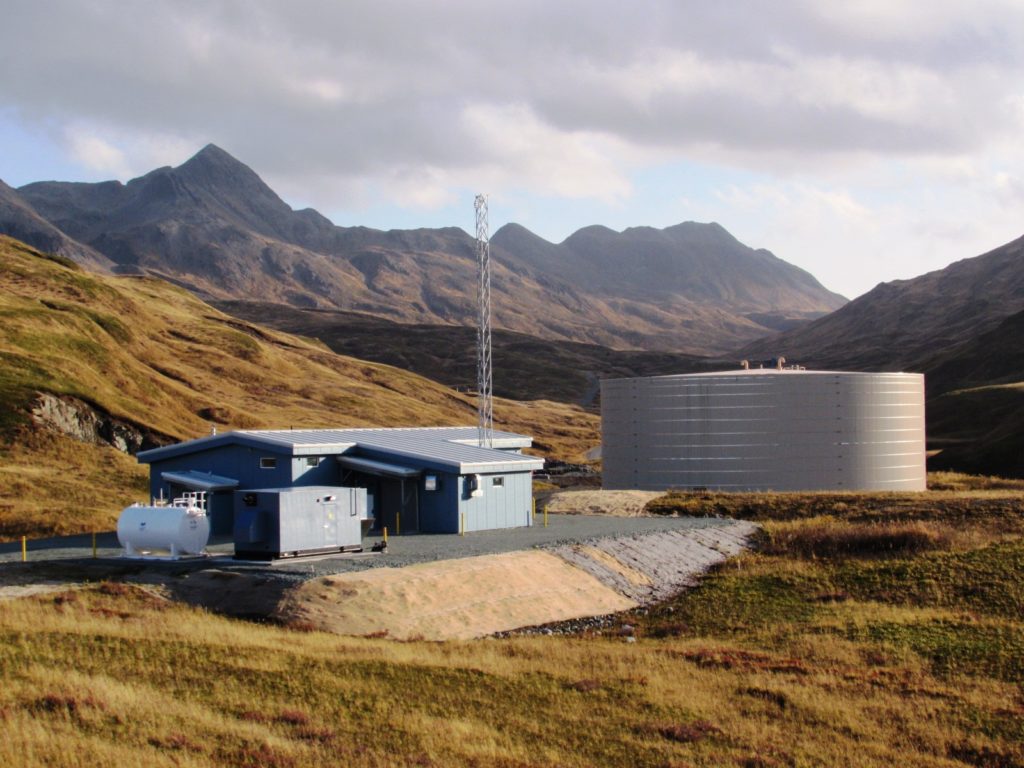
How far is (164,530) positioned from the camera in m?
36.7

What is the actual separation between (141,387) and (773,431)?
53636mm

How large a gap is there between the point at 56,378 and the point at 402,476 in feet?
133

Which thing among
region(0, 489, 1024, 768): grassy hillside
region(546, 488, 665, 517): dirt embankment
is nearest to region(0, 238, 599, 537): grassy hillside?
region(546, 488, 665, 517): dirt embankment

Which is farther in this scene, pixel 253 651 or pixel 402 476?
pixel 402 476

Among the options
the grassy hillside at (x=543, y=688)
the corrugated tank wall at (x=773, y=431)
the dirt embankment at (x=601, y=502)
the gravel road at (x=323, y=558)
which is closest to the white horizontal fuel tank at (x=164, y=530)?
the gravel road at (x=323, y=558)

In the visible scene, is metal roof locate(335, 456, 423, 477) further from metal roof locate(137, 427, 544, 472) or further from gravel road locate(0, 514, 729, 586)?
gravel road locate(0, 514, 729, 586)

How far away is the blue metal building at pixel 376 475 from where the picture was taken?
43031 millimetres

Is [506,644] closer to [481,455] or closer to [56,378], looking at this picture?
[481,455]

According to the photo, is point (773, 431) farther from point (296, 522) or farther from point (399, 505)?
point (296, 522)

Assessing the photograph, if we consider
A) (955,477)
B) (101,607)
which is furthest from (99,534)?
Result: (955,477)

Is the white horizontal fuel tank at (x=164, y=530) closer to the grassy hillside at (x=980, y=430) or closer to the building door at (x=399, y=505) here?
the building door at (x=399, y=505)

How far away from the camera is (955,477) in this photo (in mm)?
69000

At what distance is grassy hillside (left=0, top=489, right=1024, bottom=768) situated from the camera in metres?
17.6

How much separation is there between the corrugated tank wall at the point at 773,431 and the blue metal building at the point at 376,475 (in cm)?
1535
